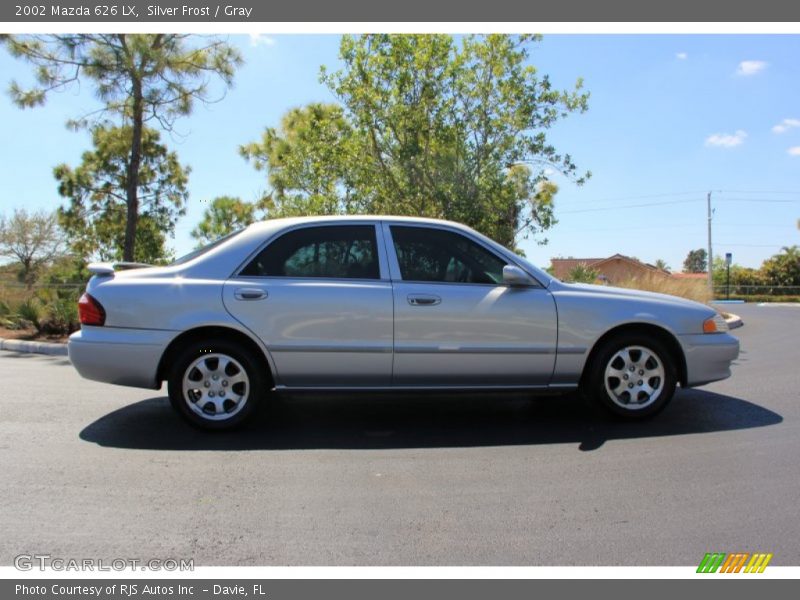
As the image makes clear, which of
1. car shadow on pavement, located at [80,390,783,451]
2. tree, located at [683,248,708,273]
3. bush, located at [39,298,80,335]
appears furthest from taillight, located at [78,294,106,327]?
tree, located at [683,248,708,273]

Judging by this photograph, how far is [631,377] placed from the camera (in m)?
4.97

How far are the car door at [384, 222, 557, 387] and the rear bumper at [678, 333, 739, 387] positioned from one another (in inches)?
46.2

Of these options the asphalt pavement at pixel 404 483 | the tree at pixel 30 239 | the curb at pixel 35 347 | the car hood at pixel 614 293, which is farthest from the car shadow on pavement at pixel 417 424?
the tree at pixel 30 239

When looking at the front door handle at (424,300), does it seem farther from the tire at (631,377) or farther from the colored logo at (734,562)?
the colored logo at (734,562)

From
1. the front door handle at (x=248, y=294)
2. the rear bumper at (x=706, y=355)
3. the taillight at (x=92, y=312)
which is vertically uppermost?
the front door handle at (x=248, y=294)

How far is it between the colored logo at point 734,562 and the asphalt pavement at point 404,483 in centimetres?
7

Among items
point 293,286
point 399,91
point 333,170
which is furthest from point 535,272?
point 333,170

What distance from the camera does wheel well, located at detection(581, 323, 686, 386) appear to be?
4961 mm

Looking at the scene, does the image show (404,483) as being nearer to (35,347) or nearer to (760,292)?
(35,347)

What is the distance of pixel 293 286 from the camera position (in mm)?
4711

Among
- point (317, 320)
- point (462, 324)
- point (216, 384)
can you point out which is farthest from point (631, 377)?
point (216, 384)

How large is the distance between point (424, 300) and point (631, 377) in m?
1.82

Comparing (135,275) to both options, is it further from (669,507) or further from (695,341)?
(695,341)

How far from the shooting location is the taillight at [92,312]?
15.3 feet
